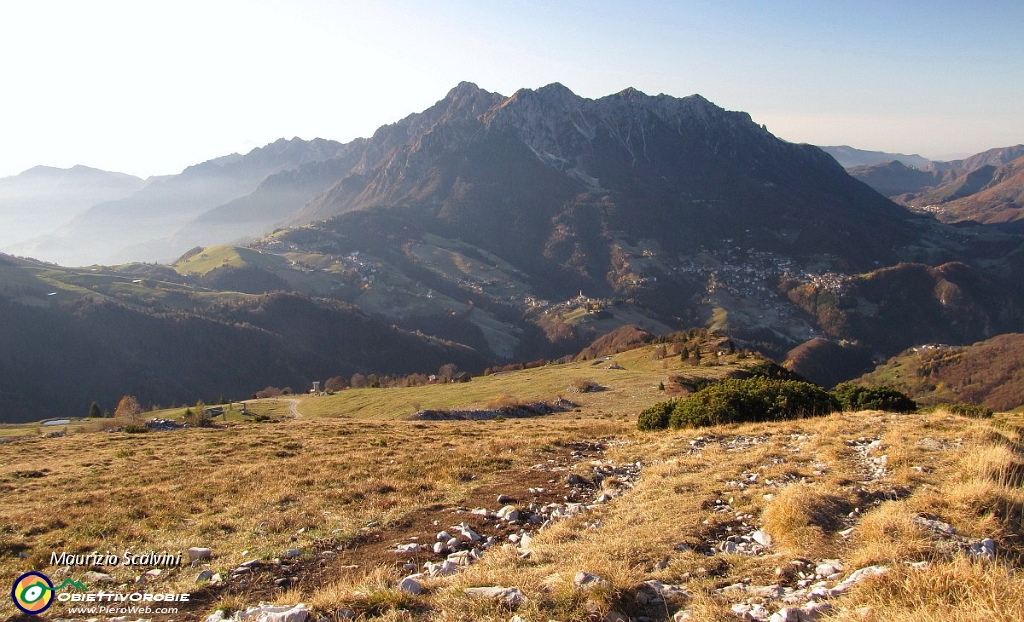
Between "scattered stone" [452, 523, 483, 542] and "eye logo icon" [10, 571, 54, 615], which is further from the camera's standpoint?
"scattered stone" [452, 523, 483, 542]

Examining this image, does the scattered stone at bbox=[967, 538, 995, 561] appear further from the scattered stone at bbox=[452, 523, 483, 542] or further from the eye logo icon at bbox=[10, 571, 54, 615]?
the eye logo icon at bbox=[10, 571, 54, 615]

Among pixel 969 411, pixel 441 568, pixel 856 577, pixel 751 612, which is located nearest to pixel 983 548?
pixel 856 577

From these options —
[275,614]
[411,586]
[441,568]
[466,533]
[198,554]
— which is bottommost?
[466,533]

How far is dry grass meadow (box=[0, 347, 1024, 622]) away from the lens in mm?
7035

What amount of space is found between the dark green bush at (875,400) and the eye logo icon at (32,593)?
30221 mm

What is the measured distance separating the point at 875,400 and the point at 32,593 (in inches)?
1248

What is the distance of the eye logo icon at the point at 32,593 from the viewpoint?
894cm

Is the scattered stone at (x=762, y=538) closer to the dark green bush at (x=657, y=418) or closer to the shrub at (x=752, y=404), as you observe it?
the shrub at (x=752, y=404)

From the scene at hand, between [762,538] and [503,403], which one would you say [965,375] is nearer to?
[503,403]

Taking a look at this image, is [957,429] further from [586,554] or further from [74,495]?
[74,495]

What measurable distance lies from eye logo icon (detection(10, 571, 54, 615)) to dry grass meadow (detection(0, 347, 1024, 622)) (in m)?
0.25

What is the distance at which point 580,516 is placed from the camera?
12.0m

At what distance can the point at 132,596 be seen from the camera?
911cm

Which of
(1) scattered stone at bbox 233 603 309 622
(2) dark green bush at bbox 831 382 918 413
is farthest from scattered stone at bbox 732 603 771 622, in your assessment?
(2) dark green bush at bbox 831 382 918 413
